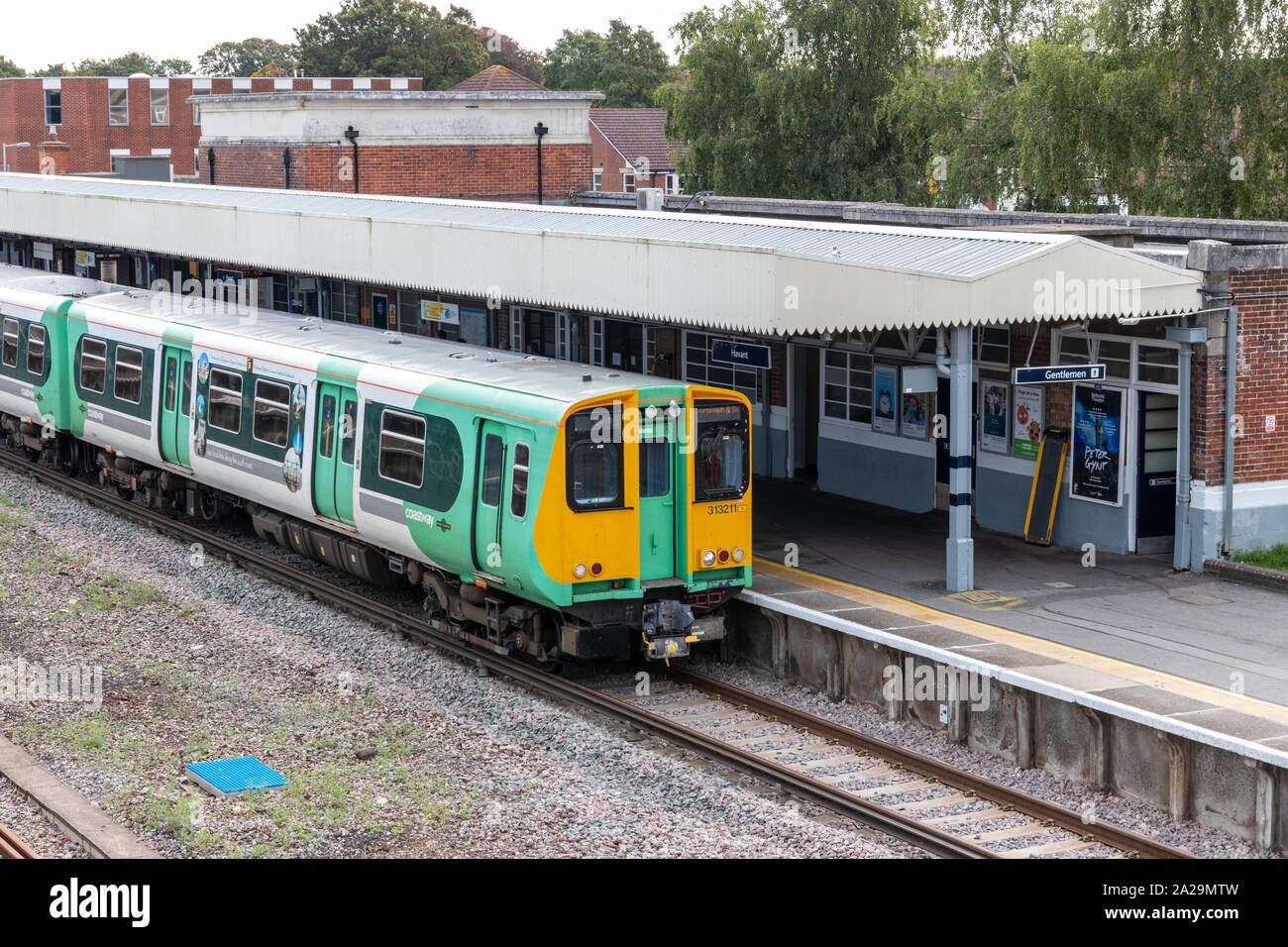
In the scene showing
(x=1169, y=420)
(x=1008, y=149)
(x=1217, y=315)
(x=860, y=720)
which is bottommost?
(x=860, y=720)

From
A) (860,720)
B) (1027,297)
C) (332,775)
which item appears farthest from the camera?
(1027,297)

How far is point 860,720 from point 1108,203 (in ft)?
79.2

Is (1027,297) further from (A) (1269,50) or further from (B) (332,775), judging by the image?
(A) (1269,50)

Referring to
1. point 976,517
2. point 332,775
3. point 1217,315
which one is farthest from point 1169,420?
point 332,775

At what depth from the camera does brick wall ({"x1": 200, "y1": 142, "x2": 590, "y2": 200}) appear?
37.8 metres

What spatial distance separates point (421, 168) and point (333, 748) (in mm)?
28146

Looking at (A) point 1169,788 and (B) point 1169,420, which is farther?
(B) point 1169,420

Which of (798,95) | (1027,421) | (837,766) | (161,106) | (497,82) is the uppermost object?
(497,82)

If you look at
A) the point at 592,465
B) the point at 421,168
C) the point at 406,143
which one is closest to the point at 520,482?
the point at 592,465

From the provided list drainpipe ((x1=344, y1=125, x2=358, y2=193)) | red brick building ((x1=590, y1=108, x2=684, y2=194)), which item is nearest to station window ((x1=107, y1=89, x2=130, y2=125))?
red brick building ((x1=590, y1=108, x2=684, y2=194))

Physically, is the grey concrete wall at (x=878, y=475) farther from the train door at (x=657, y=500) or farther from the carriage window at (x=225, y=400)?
the carriage window at (x=225, y=400)

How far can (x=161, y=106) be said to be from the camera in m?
74.4

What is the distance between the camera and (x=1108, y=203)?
3469cm

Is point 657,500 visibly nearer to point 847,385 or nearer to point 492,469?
point 492,469
